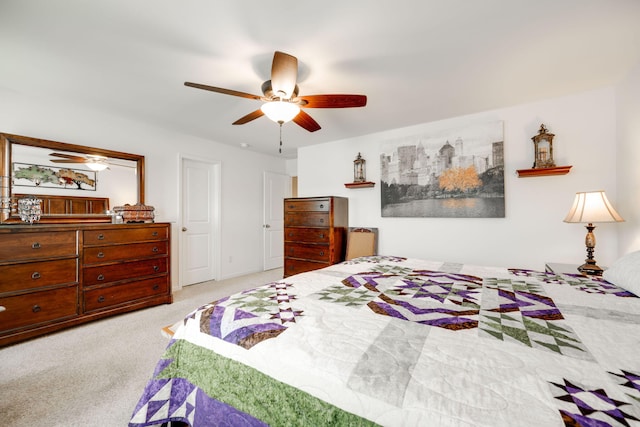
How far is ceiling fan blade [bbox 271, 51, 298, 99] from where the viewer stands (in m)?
1.70

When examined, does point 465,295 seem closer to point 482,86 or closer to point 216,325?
point 216,325

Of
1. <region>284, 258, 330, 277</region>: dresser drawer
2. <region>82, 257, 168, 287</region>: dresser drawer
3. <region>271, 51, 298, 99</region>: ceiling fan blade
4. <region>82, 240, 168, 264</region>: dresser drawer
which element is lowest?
<region>284, 258, 330, 277</region>: dresser drawer

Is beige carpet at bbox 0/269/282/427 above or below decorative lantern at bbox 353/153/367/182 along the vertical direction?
below

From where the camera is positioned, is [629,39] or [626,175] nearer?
[629,39]

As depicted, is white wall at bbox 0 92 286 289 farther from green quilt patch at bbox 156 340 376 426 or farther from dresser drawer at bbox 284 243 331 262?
green quilt patch at bbox 156 340 376 426

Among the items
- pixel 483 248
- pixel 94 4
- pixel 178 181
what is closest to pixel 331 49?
pixel 94 4

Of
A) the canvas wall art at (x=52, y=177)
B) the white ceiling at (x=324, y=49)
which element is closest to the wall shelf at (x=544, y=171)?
the white ceiling at (x=324, y=49)

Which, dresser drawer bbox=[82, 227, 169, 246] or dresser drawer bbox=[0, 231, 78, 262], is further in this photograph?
dresser drawer bbox=[82, 227, 169, 246]

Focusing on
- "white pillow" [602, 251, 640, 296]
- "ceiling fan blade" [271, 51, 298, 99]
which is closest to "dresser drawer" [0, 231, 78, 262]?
"ceiling fan blade" [271, 51, 298, 99]

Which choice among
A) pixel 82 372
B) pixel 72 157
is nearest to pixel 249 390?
pixel 82 372

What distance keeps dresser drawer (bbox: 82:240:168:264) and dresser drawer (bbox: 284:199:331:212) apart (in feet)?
5.42

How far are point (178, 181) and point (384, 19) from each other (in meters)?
3.35

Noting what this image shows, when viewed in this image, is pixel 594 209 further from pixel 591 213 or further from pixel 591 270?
pixel 591 270

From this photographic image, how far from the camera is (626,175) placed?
2275 mm
